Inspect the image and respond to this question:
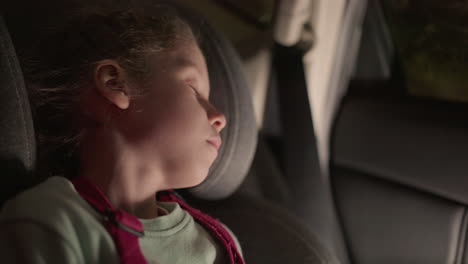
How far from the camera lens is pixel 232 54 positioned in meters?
0.88

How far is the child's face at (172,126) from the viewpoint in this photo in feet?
2.19

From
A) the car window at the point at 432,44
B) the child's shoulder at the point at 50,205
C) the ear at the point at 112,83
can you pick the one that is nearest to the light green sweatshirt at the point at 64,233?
the child's shoulder at the point at 50,205

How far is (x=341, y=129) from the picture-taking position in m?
1.28

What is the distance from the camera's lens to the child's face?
666 millimetres

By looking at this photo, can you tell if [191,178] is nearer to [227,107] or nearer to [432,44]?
[227,107]

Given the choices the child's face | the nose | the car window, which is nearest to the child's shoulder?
the child's face

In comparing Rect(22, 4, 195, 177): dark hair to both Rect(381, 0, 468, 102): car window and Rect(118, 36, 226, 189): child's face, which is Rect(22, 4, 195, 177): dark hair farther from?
Rect(381, 0, 468, 102): car window

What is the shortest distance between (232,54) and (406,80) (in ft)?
1.89

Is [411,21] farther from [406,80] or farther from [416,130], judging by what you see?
[416,130]

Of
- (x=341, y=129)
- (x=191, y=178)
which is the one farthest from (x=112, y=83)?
(x=341, y=129)

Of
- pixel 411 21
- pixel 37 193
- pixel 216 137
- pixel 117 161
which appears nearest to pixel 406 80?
pixel 411 21

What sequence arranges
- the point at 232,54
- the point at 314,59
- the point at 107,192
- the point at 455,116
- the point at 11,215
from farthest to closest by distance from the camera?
the point at 314,59
the point at 455,116
the point at 232,54
the point at 107,192
the point at 11,215

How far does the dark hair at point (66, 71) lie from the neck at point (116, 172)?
3 cm

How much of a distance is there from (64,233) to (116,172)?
142 millimetres
